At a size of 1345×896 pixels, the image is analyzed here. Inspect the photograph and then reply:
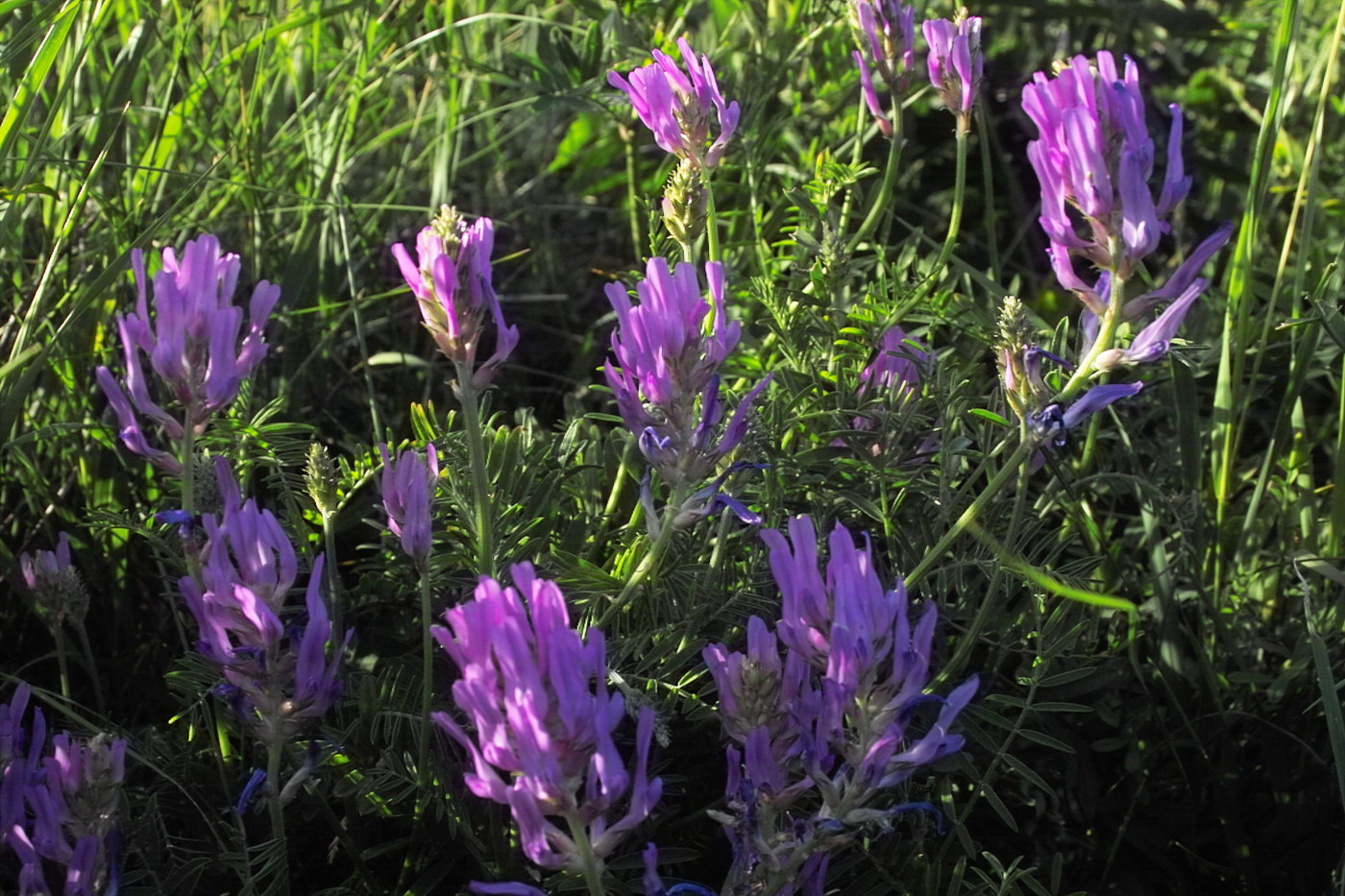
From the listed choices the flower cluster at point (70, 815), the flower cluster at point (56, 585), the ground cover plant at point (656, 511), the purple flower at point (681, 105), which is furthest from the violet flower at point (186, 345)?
the purple flower at point (681, 105)

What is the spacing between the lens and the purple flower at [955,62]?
1.45 metres

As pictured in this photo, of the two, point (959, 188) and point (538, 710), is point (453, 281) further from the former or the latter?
point (959, 188)

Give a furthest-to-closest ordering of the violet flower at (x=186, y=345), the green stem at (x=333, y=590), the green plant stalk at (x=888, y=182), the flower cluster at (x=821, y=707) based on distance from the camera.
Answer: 1. the green plant stalk at (x=888, y=182)
2. the green stem at (x=333, y=590)
3. the violet flower at (x=186, y=345)
4. the flower cluster at (x=821, y=707)

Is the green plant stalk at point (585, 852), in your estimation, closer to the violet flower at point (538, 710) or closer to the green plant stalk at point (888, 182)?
the violet flower at point (538, 710)

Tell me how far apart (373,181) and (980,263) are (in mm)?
1234

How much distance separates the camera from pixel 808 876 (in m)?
1.15

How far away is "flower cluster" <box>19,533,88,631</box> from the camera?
1.47 m

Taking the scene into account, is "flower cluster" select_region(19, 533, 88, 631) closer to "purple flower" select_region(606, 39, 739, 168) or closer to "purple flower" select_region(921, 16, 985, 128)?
"purple flower" select_region(606, 39, 739, 168)

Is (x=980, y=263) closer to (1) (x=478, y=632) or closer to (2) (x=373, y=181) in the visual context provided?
(2) (x=373, y=181)

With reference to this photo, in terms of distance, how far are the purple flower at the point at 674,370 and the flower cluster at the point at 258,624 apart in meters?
0.30

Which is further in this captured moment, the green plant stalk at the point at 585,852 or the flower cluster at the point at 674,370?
the flower cluster at the point at 674,370

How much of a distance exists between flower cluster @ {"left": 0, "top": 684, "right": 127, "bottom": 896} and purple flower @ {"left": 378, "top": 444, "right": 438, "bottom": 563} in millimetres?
290

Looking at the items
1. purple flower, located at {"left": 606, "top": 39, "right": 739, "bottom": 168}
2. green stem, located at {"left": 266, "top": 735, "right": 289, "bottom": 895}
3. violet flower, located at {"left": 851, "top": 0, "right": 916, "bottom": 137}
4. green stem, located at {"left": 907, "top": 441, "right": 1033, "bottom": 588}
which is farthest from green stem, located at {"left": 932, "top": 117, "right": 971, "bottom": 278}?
green stem, located at {"left": 266, "top": 735, "right": 289, "bottom": 895}

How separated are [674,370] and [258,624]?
0.40 meters
